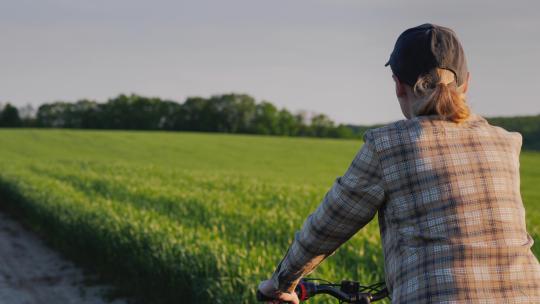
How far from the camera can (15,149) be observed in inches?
1844

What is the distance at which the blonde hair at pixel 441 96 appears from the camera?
198cm

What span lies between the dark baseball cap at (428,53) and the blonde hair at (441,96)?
23 millimetres

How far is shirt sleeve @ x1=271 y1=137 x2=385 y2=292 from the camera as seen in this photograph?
6.55 ft

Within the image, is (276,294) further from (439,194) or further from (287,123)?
(287,123)

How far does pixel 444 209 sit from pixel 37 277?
26.3 ft

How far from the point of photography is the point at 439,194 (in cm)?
192

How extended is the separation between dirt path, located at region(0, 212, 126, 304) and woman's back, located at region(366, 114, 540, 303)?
6129mm

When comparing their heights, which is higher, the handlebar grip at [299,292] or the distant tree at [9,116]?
the distant tree at [9,116]

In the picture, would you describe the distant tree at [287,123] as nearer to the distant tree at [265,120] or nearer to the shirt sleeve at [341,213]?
the distant tree at [265,120]

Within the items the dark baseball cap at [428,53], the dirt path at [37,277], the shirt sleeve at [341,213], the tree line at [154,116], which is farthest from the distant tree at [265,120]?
the dark baseball cap at [428,53]

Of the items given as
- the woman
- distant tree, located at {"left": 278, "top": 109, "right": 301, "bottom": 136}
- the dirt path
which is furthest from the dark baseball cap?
distant tree, located at {"left": 278, "top": 109, "right": 301, "bottom": 136}

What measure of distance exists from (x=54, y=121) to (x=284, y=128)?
39.7m

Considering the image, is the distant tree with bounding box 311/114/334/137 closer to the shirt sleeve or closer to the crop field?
the crop field

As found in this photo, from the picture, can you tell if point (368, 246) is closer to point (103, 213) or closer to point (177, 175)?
point (103, 213)
